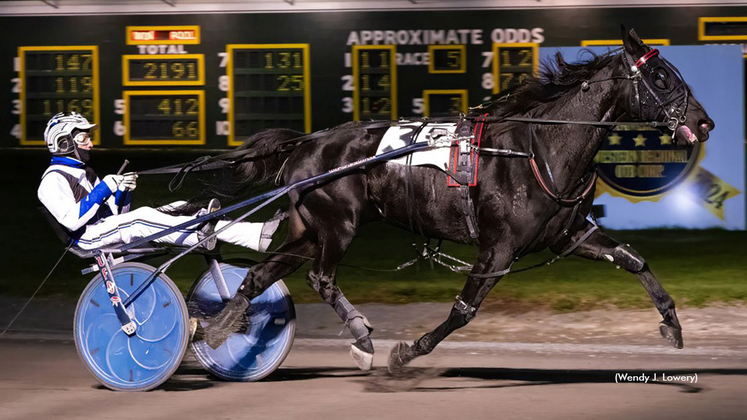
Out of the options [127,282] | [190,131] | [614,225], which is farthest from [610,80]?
[190,131]

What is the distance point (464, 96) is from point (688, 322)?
15.6 ft

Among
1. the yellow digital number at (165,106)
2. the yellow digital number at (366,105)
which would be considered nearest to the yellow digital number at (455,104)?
the yellow digital number at (366,105)

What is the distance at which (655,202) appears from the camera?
44.5ft

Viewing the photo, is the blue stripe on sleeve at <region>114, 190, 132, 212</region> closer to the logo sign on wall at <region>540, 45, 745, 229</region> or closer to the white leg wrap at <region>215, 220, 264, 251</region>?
the white leg wrap at <region>215, 220, 264, 251</region>

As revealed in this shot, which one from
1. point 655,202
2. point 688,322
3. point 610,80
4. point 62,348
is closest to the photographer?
point 610,80

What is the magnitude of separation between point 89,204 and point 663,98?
11.0ft

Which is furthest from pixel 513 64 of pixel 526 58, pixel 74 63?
pixel 74 63

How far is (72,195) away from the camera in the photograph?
7375mm

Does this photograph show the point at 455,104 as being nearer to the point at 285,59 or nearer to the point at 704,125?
the point at 285,59

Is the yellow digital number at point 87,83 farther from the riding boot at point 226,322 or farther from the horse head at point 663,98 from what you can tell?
the horse head at point 663,98

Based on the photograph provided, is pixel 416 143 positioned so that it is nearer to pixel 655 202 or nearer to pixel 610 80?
pixel 610 80

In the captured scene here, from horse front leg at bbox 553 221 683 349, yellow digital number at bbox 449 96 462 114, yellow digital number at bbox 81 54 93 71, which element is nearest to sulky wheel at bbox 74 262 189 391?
horse front leg at bbox 553 221 683 349

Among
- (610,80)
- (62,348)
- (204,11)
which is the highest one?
(204,11)

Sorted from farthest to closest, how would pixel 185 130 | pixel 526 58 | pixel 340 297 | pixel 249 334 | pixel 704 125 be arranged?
pixel 185 130, pixel 526 58, pixel 249 334, pixel 340 297, pixel 704 125
